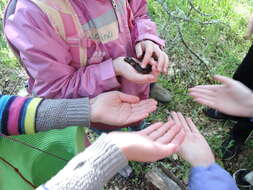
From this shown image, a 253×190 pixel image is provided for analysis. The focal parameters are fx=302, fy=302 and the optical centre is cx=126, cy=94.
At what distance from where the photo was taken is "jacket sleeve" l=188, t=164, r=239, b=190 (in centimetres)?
112

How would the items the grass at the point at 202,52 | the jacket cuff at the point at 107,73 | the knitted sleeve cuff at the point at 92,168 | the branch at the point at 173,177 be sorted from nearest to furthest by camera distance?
1. the knitted sleeve cuff at the point at 92,168
2. the jacket cuff at the point at 107,73
3. the branch at the point at 173,177
4. the grass at the point at 202,52

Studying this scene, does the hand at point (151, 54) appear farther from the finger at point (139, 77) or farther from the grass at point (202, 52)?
the grass at point (202, 52)

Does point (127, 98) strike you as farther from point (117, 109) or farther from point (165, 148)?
point (165, 148)

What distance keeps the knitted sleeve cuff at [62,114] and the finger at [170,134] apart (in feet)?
1.01

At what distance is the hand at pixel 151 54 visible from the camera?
1.42 metres

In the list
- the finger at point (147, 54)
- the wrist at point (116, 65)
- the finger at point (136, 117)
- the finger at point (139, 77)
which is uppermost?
the finger at point (147, 54)

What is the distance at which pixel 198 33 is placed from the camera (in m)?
2.58

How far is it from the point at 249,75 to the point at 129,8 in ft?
2.79

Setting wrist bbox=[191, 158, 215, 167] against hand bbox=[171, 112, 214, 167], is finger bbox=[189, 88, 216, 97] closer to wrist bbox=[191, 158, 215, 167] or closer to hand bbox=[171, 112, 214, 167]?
hand bbox=[171, 112, 214, 167]

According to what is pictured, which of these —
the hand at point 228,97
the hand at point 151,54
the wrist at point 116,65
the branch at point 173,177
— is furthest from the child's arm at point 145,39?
the branch at point 173,177

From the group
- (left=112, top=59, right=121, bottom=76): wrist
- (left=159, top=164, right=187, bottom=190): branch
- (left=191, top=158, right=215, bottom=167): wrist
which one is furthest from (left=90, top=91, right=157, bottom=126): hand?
(left=159, top=164, right=187, bottom=190): branch

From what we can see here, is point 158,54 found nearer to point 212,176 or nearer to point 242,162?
point 212,176

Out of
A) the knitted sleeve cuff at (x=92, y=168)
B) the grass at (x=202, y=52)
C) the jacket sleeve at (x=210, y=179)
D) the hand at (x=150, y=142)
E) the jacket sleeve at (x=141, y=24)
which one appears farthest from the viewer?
the grass at (x=202, y=52)

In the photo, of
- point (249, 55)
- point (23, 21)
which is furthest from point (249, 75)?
point (23, 21)
